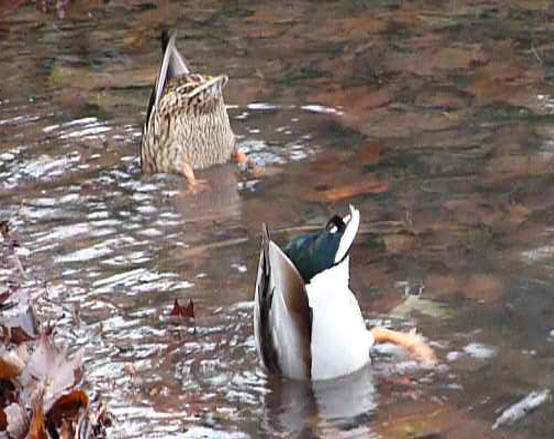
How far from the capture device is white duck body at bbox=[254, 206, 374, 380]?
18.1 feet

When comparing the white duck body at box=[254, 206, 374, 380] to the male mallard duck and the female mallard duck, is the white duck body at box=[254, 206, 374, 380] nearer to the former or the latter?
the female mallard duck

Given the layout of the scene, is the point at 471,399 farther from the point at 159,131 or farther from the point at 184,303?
the point at 159,131

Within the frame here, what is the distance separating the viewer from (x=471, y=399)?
5.48 m

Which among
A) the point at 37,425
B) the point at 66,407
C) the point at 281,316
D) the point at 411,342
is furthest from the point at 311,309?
the point at 37,425

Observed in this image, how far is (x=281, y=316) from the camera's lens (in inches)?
219

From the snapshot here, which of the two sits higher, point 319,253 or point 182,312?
point 319,253

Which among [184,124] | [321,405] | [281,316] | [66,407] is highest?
[66,407]

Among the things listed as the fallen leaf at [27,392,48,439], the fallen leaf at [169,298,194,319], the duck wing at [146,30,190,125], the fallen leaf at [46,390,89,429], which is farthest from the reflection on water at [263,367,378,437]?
the duck wing at [146,30,190,125]

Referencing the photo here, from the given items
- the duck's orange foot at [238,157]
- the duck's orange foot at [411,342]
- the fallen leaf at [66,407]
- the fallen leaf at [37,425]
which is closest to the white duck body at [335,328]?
the duck's orange foot at [411,342]

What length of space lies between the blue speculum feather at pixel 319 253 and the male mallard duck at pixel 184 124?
288 centimetres

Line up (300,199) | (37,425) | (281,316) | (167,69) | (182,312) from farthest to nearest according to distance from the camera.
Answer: (167,69), (300,199), (182,312), (281,316), (37,425)

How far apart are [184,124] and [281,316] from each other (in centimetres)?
353

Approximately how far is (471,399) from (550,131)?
10.6 feet

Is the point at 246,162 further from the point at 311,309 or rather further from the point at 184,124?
the point at 311,309
